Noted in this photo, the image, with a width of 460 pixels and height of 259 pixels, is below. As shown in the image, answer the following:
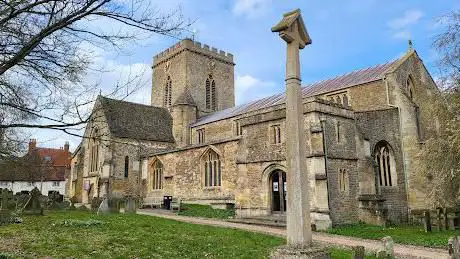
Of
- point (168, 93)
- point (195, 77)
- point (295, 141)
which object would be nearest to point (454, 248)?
point (295, 141)

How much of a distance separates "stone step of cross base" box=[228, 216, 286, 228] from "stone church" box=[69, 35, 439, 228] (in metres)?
0.62

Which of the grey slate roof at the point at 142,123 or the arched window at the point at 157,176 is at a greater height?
the grey slate roof at the point at 142,123

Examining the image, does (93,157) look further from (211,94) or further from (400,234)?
(400,234)

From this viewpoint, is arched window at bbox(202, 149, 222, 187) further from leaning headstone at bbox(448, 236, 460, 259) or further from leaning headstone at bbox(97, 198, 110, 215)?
leaning headstone at bbox(448, 236, 460, 259)

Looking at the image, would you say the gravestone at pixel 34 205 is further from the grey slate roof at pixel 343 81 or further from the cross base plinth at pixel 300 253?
the cross base plinth at pixel 300 253

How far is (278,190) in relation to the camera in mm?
18531

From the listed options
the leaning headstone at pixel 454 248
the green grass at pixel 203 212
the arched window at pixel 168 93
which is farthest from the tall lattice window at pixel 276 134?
the arched window at pixel 168 93

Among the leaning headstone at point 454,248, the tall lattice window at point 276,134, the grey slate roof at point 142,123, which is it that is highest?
the grey slate roof at point 142,123

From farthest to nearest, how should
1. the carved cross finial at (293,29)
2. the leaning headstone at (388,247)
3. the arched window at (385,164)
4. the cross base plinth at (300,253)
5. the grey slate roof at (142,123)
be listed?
the grey slate roof at (142,123), the arched window at (385,164), the leaning headstone at (388,247), the carved cross finial at (293,29), the cross base plinth at (300,253)

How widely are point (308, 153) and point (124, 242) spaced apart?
9811 mm

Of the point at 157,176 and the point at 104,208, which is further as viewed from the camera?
the point at 157,176

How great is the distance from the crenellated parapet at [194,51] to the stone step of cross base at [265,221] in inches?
1015

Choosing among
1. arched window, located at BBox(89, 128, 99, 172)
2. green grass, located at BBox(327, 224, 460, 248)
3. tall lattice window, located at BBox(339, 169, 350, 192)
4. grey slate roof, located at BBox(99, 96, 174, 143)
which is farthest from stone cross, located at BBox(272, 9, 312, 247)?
arched window, located at BBox(89, 128, 99, 172)

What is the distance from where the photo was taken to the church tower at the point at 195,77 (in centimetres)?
4012
